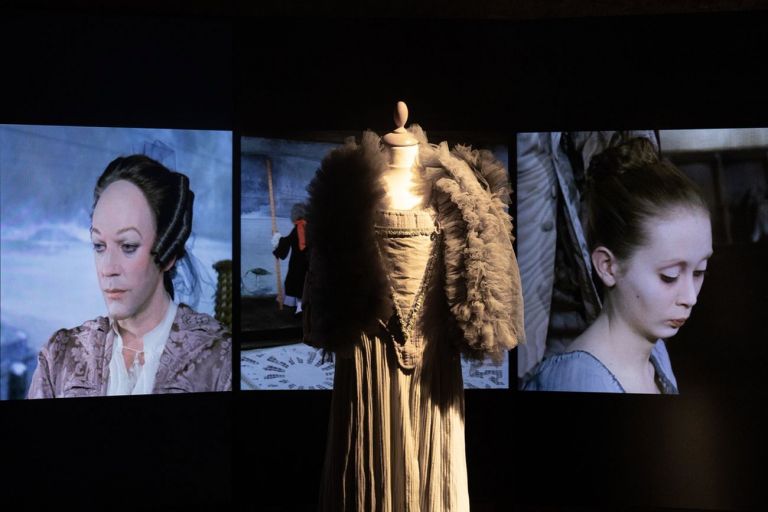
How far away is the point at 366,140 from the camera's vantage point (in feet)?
8.73

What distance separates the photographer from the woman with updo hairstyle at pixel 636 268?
4.28m

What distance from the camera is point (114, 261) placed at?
169 inches

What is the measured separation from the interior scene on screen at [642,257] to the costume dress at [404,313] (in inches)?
72.7

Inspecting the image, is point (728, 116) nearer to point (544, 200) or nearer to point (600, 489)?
point (544, 200)

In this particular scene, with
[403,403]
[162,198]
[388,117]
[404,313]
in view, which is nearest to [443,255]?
[404,313]

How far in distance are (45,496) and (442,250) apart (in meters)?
2.82

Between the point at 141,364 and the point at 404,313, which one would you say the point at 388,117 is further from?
the point at 404,313

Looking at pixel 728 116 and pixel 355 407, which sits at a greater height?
pixel 728 116

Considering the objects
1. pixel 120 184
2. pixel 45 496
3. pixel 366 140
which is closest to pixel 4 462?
pixel 45 496

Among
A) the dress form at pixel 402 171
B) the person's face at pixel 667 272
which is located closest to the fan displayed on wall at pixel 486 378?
the person's face at pixel 667 272

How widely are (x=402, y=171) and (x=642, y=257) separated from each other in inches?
80.4

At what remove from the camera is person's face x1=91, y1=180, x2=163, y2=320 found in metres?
4.29

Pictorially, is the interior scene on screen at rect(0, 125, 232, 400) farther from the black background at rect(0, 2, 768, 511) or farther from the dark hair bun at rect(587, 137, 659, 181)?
the dark hair bun at rect(587, 137, 659, 181)

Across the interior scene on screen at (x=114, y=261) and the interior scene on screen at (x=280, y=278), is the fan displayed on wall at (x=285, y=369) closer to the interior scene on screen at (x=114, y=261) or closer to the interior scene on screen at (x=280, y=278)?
the interior scene on screen at (x=280, y=278)
